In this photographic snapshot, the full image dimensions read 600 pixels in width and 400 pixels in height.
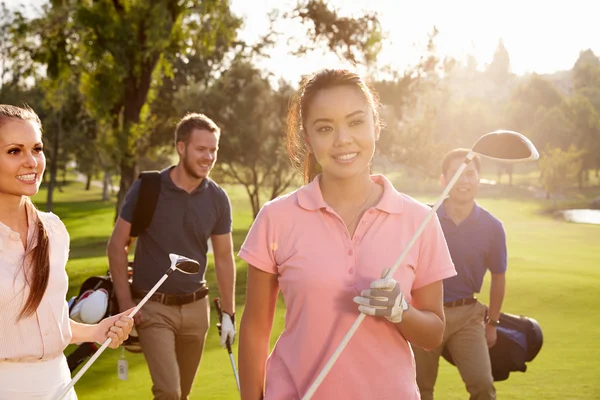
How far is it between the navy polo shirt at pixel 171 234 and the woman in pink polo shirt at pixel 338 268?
3114mm

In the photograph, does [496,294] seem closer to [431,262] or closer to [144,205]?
[144,205]

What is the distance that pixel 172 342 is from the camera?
6410 mm

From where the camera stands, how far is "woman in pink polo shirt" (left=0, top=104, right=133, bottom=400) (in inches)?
141

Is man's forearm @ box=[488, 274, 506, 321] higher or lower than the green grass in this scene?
higher

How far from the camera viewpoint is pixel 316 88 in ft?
11.0

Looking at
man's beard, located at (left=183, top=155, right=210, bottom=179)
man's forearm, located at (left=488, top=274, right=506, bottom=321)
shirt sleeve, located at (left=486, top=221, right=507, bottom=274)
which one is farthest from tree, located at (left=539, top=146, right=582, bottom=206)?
man's beard, located at (left=183, top=155, right=210, bottom=179)

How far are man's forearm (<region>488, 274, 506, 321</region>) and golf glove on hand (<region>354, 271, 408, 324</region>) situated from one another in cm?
435

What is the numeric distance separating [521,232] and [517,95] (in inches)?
2941

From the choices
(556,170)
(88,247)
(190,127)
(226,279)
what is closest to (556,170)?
(556,170)

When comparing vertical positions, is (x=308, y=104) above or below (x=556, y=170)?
above

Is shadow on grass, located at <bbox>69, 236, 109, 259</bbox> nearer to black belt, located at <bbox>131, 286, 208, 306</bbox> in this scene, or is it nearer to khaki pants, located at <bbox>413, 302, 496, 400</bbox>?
black belt, located at <bbox>131, 286, 208, 306</bbox>

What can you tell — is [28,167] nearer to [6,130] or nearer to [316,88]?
[6,130]

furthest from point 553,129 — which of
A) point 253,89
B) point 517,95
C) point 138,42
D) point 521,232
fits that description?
point 138,42

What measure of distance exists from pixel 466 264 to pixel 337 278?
12.4 feet
